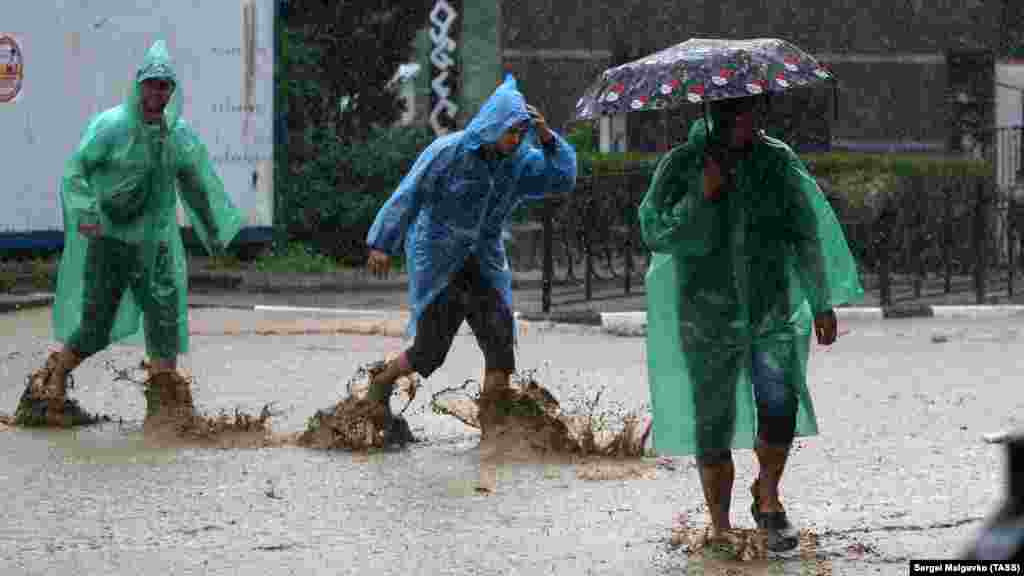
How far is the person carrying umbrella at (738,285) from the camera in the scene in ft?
20.8

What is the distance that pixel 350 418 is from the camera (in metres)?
8.78

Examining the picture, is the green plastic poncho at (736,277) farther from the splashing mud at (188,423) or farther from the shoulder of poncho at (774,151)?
the splashing mud at (188,423)

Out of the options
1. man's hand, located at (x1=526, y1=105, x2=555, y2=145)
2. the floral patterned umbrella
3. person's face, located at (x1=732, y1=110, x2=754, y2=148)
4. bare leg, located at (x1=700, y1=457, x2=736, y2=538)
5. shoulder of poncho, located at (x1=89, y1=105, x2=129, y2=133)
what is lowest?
bare leg, located at (x1=700, y1=457, x2=736, y2=538)

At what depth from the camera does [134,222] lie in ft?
31.2

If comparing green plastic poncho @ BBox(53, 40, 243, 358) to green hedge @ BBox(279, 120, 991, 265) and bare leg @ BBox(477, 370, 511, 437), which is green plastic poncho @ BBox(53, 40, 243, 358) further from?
green hedge @ BBox(279, 120, 991, 265)

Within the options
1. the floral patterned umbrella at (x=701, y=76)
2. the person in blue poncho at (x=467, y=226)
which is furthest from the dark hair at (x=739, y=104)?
the person in blue poncho at (x=467, y=226)

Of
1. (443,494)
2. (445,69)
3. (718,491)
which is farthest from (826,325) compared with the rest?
(445,69)

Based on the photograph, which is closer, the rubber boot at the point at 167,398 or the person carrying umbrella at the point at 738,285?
the person carrying umbrella at the point at 738,285

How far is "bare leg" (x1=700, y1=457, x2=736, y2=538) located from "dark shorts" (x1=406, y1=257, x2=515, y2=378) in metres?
2.41

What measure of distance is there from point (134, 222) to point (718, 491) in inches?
156

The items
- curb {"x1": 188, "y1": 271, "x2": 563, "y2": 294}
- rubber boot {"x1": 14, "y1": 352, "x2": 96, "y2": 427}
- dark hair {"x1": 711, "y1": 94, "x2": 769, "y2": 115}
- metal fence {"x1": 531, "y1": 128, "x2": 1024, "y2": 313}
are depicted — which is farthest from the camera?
curb {"x1": 188, "y1": 271, "x2": 563, "y2": 294}

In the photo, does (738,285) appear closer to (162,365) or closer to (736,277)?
(736,277)

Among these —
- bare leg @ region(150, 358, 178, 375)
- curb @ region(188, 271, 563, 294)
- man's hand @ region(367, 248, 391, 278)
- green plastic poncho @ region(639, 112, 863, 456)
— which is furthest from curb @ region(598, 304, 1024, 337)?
green plastic poncho @ region(639, 112, 863, 456)

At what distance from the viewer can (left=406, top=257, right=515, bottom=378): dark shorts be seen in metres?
8.70
